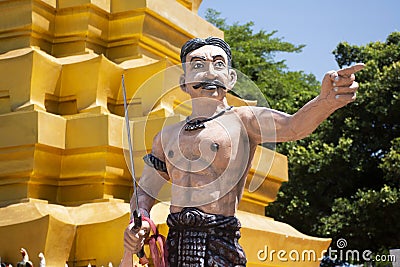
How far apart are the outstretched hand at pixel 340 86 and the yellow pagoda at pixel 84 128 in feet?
7.49

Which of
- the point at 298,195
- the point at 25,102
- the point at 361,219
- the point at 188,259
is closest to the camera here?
the point at 188,259

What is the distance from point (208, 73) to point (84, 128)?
8.97 ft

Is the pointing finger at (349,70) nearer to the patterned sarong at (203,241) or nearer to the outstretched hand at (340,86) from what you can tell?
the outstretched hand at (340,86)

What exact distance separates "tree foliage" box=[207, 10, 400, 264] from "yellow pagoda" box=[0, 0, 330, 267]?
7089mm

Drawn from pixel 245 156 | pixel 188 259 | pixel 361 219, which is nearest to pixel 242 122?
pixel 245 156

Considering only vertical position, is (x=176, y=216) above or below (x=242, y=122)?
below

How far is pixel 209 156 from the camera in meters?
4.22

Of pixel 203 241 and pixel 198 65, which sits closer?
pixel 203 241

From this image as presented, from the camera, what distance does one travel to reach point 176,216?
4152mm

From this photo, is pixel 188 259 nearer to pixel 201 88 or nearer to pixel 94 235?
pixel 201 88

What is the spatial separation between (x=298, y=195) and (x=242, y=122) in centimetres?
1197

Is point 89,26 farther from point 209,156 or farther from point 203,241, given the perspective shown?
point 203,241

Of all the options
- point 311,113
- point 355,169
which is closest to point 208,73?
point 311,113

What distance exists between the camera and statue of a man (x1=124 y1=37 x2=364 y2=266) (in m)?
4.06
